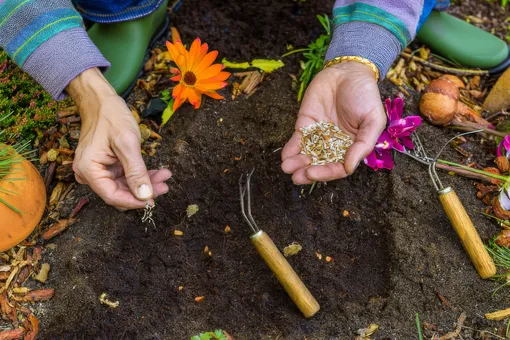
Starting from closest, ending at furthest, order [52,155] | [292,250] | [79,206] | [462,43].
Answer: [292,250] → [79,206] → [52,155] → [462,43]

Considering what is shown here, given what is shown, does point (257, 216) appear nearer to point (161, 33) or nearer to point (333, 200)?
point (333, 200)

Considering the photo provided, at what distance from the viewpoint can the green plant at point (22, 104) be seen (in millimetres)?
1891

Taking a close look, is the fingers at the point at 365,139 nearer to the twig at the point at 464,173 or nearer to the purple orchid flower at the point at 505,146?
the twig at the point at 464,173

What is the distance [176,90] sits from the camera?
6.38ft

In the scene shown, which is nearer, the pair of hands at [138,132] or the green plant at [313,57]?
the pair of hands at [138,132]

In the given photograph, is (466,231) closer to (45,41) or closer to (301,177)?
(301,177)

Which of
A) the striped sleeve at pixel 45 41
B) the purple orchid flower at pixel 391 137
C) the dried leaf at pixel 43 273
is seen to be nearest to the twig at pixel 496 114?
the purple orchid flower at pixel 391 137

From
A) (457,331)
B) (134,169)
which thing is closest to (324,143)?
(134,169)

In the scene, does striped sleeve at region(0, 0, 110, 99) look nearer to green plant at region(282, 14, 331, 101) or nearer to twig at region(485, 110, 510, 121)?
green plant at region(282, 14, 331, 101)

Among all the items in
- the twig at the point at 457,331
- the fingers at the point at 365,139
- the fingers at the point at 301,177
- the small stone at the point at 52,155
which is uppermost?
the fingers at the point at 365,139

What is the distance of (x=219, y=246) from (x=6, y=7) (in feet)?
3.67

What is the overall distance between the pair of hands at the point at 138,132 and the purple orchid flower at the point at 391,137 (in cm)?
13

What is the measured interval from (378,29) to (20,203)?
1451 millimetres

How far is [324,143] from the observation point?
5.64ft
